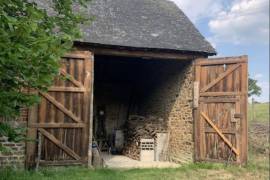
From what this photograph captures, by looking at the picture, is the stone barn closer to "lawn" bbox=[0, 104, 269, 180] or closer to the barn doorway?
the barn doorway

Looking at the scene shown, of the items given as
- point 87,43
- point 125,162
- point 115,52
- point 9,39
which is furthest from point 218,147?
point 9,39

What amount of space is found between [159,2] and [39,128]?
23.8ft

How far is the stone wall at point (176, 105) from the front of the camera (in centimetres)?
1107

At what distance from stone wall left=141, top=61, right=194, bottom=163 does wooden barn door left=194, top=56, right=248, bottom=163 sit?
1.13 feet

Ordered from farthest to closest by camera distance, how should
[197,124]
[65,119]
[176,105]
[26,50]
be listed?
1. [176,105]
2. [197,124]
3. [65,119]
4. [26,50]

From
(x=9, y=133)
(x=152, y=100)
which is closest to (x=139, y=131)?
(x=152, y=100)

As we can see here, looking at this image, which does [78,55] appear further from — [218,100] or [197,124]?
[218,100]

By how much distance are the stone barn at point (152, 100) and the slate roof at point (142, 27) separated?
0.03 m

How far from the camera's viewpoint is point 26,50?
3.92 meters

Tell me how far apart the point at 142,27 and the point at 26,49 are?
7877 mm

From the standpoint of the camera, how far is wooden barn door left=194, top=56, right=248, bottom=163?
1007 centimetres

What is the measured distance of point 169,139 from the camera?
1230cm

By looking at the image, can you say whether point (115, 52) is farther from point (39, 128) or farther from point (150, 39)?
point (39, 128)

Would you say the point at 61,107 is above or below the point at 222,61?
below
